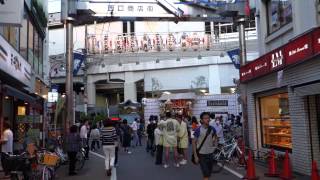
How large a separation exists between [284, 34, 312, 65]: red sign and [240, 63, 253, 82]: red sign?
4.38 meters

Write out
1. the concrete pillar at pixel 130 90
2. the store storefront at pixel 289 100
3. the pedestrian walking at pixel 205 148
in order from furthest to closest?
the concrete pillar at pixel 130 90 → the store storefront at pixel 289 100 → the pedestrian walking at pixel 205 148

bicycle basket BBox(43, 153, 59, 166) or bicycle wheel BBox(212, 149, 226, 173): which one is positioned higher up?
bicycle basket BBox(43, 153, 59, 166)

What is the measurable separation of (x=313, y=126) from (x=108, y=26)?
39.9 meters

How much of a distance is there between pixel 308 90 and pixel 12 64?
8873mm

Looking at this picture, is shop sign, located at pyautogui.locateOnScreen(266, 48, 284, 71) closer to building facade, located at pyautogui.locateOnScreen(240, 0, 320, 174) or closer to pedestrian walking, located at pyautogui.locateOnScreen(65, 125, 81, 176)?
building facade, located at pyautogui.locateOnScreen(240, 0, 320, 174)

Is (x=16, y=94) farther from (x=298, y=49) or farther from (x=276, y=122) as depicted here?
(x=276, y=122)

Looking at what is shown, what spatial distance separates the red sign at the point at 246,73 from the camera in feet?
56.8

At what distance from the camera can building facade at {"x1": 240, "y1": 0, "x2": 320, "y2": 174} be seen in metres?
12.3

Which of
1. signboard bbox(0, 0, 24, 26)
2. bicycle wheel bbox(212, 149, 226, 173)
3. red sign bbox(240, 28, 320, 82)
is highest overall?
signboard bbox(0, 0, 24, 26)

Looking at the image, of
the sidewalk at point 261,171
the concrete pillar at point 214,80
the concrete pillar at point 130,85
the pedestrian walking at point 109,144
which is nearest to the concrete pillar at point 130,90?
the concrete pillar at point 130,85

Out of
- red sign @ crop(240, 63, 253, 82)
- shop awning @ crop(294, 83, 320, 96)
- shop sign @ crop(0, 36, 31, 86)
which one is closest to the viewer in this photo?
shop awning @ crop(294, 83, 320, 96)

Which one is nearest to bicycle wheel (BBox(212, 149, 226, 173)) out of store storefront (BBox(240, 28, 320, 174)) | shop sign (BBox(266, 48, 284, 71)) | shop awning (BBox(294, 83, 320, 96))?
store storefront (BBox(240, 28, 320, 174))

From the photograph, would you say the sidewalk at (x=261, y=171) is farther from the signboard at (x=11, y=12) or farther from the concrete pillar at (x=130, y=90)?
the concrete pillar at (x=130, y=90)

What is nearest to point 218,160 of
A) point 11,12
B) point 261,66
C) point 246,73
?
point 261,66
